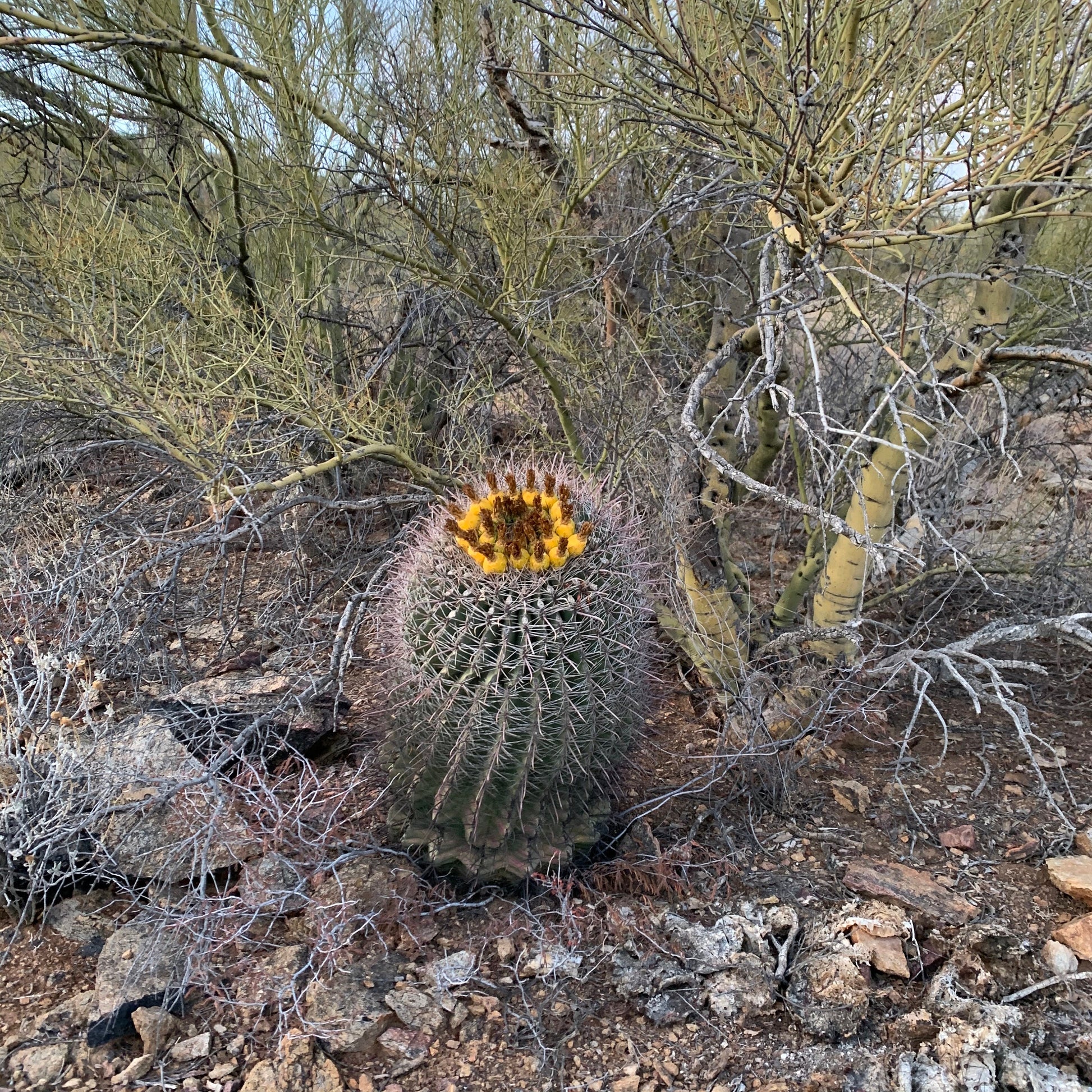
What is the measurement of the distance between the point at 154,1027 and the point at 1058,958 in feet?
8.61

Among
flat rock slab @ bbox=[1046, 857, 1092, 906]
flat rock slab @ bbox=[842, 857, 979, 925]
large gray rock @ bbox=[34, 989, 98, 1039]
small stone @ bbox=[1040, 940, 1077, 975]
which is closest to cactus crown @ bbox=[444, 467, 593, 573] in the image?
flat rock slab @ bbox=[842, 857, 979, 925]

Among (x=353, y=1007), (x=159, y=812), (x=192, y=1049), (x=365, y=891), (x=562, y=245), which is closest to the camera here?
(x=192, y=1049)

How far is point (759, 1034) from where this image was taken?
95.4 inches

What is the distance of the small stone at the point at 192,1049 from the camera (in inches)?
93.1

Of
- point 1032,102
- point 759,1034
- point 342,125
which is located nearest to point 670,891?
point 759,1034

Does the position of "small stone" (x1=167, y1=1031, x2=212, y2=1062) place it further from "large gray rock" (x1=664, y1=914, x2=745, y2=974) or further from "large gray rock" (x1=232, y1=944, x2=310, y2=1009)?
"large gray rock" (x1=664, y1=914, x2=745, y2=974)

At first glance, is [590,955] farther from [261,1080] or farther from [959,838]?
[959,838]

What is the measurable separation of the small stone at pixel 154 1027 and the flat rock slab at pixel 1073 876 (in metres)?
2.83

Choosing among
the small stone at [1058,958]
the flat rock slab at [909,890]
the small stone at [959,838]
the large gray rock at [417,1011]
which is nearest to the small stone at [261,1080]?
the large gray rock at [417,1011]

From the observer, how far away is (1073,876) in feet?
9.48

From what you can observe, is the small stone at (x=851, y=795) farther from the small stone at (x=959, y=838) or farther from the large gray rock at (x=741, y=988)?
the large gray rock at (x=741, y=988)

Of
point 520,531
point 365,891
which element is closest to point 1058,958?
point 520,531

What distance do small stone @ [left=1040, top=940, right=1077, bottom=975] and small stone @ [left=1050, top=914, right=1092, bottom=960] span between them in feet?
0.06

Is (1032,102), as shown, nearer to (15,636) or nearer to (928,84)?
(928,84)
